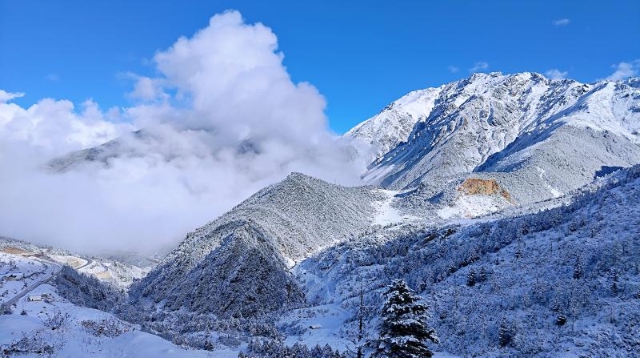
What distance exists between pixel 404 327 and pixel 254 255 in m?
47.4

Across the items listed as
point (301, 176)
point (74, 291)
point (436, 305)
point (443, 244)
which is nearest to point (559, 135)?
point (301, 176)

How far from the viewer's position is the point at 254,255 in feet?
206

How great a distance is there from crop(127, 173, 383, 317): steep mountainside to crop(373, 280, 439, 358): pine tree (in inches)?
1532

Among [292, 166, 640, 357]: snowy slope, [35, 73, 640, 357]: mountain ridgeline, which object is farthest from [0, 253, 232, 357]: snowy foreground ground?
[292, 166, 640, 357]: snowy slope

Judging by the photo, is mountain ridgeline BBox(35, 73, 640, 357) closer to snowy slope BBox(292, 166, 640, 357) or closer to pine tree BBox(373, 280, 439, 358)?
snowy slope BBox(292, 166, 640, 357)

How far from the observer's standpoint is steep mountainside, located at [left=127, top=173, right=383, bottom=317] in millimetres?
57375

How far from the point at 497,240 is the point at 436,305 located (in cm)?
1145

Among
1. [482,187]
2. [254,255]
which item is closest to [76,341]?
[254,255]

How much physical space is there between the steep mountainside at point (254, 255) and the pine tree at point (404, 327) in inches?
1532

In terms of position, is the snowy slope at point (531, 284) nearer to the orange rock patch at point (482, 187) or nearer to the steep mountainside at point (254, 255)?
the steep mountainside at point (254, 255)

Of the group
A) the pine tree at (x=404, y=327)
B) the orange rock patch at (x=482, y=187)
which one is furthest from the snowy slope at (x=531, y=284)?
the orange rock patch at (x=482, y=187)

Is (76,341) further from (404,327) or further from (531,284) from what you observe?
(531,284)

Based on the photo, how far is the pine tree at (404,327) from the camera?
671 inches

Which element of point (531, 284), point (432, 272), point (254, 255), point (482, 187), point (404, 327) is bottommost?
point (404, 327)
